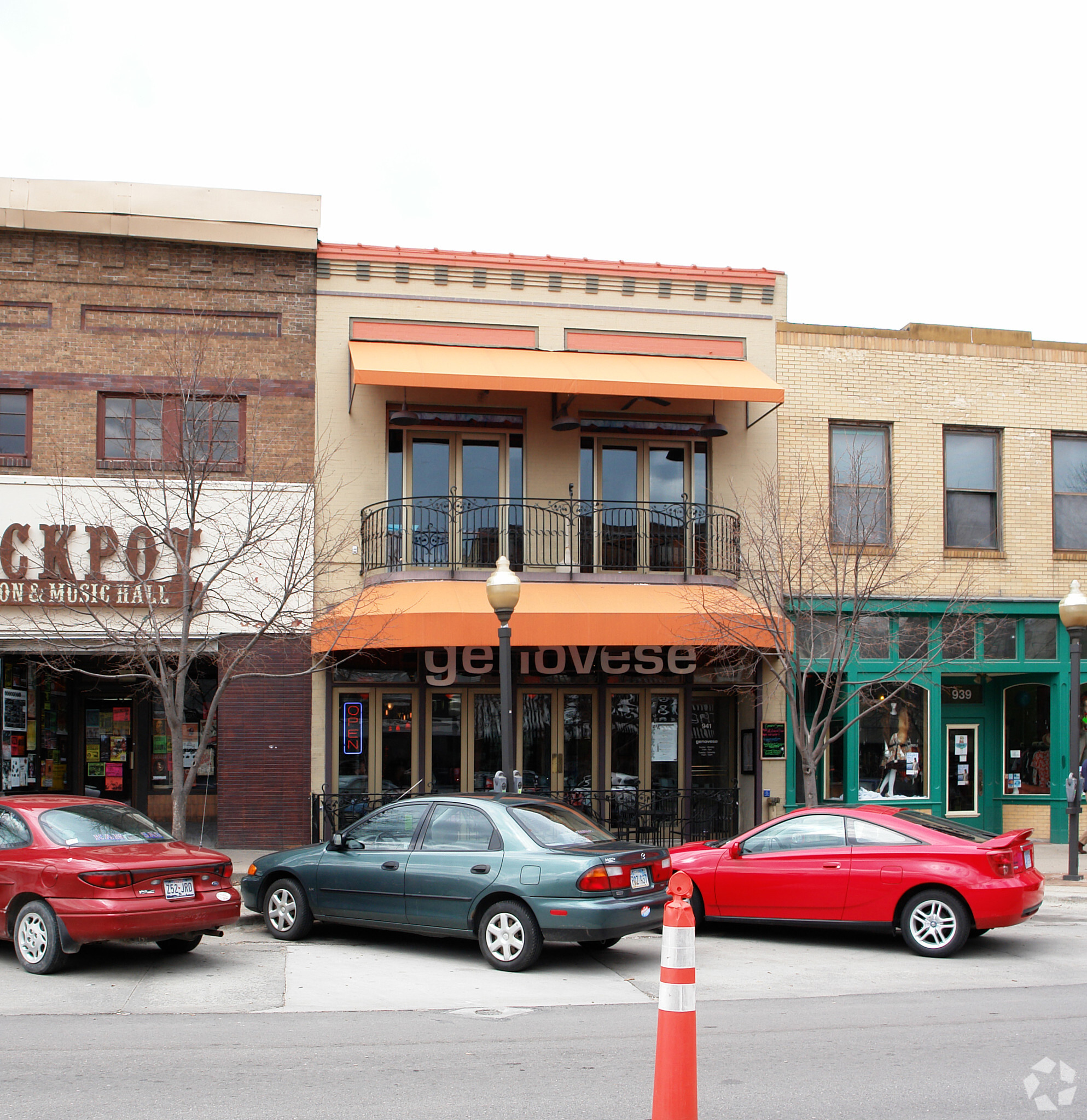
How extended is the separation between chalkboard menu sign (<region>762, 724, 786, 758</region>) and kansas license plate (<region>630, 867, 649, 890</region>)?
8.12 metres

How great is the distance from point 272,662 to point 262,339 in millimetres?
4707

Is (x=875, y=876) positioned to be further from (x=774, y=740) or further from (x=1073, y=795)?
(x=774, y=740)

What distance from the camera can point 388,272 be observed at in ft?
57.1

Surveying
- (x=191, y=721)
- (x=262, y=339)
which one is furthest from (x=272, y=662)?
(x=262, y=339)

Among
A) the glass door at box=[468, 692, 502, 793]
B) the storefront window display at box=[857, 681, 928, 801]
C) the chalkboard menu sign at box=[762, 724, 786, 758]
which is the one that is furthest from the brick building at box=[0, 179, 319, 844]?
the storefront window display at box=[857, 681, 928, 801]

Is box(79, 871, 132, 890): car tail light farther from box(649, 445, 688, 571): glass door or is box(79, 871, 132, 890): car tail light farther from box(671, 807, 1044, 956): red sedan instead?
box(649, 445, 688, 571): glass door

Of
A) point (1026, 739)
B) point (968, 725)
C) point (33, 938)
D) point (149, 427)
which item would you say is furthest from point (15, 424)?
point (1026, 739)

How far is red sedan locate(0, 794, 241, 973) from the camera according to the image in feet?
28.8

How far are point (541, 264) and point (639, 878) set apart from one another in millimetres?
10844

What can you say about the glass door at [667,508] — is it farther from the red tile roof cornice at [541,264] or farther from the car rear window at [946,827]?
the car rear window at [946,827]

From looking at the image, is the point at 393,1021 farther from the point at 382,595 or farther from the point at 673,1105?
the point at 382,595

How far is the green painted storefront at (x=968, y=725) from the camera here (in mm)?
17656

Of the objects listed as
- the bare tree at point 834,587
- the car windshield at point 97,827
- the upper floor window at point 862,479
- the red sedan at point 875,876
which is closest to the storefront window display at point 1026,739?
the bare tree at point 834,587

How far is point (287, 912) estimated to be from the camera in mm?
10586
